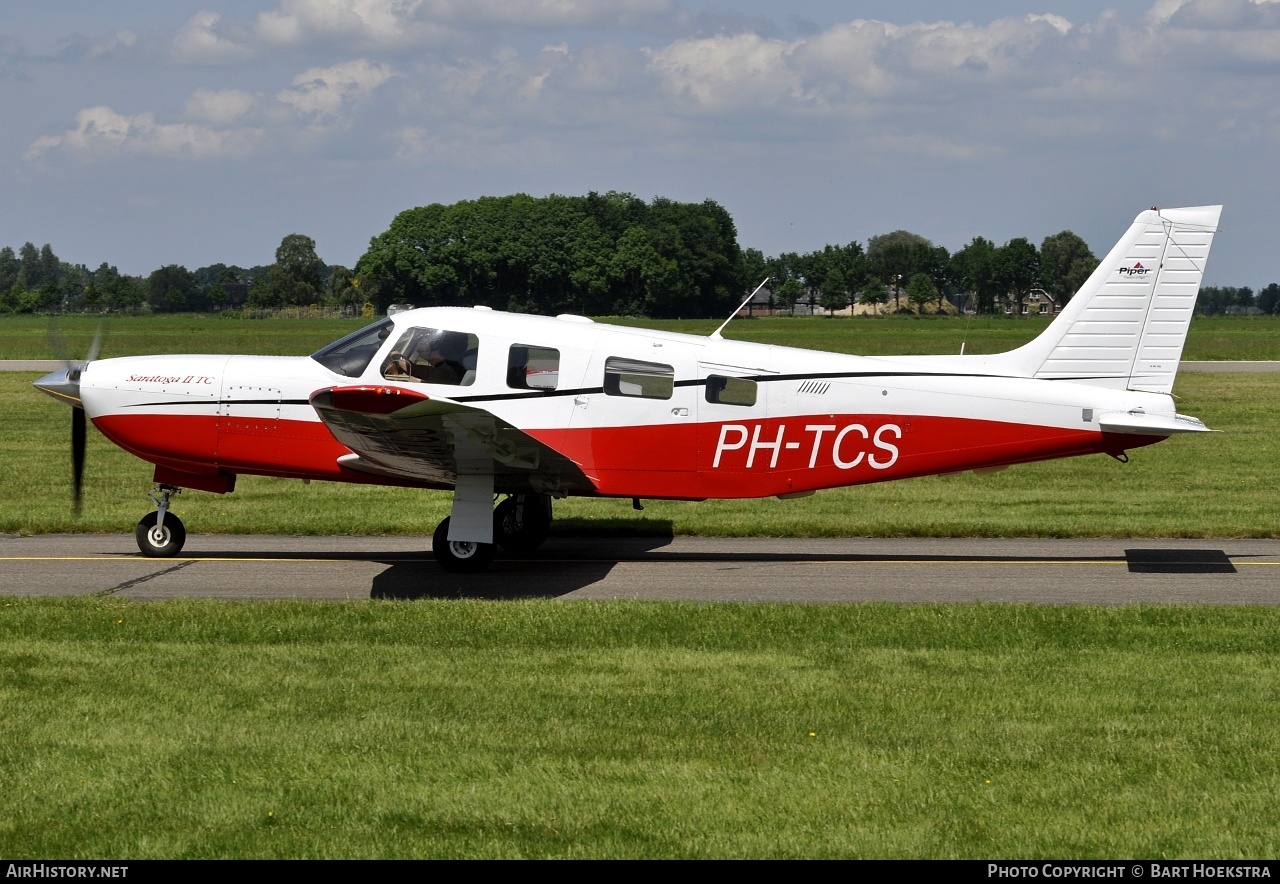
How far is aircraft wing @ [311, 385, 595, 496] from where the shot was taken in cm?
1042

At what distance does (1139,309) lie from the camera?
12320mm

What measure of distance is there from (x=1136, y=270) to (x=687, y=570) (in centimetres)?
498

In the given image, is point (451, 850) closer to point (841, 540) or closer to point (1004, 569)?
point (1004, 569)

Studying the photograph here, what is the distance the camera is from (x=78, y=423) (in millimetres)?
13258

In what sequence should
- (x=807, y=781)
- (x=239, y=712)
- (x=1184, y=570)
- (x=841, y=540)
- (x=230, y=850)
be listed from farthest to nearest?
(x=841, y=540), (x=1184, y=570), (x=239, y=712), (x=807, y=781), (x=230, y=850)

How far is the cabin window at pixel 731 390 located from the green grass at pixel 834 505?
306cm

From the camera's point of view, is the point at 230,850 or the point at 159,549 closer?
the point at 230,850

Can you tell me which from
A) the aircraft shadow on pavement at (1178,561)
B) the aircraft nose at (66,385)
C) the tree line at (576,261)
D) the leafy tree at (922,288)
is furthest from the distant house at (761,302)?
the leafy tree at (922,288)

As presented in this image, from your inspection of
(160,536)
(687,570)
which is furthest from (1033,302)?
Answer: (160,536)

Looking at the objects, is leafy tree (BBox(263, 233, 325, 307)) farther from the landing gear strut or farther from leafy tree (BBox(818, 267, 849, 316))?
the landing gear strut

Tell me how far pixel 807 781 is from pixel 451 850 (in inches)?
70.5

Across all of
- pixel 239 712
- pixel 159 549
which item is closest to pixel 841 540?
pixel 159 549

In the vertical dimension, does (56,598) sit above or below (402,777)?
below

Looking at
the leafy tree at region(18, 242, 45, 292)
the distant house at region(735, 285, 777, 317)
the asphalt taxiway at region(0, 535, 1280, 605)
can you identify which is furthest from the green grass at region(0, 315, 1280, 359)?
the leafy tree at region(18, 242, 45, 292)
